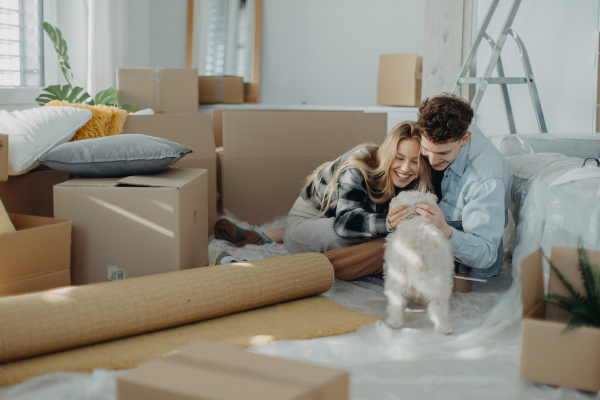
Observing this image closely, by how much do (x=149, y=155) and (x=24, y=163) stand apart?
41cm

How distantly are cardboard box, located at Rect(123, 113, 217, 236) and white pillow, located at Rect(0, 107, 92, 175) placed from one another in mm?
376

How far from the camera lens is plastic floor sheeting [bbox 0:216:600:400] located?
1.10 metres

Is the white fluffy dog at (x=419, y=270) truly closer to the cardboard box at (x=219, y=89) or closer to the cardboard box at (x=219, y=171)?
the cardboard box at (x=219, y=171)

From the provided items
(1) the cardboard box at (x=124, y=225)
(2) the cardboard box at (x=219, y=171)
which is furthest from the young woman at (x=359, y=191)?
(2) the cardboard box at (x=219, y=171)

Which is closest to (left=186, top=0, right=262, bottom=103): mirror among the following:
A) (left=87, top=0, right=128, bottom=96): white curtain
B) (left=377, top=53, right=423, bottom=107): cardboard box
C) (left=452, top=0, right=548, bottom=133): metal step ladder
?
(left=87, top=0, right=128, bottom=96): white curtain

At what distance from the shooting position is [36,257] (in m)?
1.49

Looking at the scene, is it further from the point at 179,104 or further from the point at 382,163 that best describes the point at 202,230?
the point at 179,104

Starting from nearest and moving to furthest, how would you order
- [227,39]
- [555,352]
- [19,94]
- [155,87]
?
[555,352] → [19,94] → [155,87] → [227,39]

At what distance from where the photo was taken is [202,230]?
199 centimetres

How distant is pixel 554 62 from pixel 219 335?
264 centimetres

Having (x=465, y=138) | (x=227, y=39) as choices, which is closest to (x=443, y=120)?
(x=465, y=138)

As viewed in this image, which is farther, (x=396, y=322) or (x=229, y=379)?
(x=396, y=322)

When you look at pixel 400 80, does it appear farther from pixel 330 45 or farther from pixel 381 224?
pixel 381 224

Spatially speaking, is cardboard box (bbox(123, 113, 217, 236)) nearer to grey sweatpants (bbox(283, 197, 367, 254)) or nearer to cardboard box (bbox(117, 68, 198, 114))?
grey sweatpants (bbox(283, 197, 367, 254))
